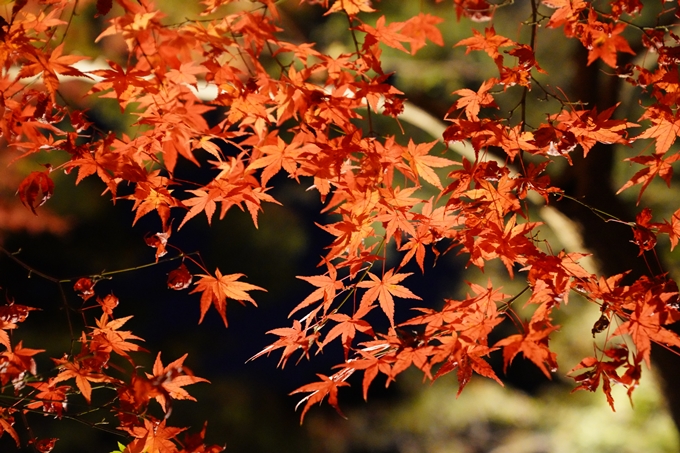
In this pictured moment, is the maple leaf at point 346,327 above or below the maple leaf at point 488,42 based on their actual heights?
below

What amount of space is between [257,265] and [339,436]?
Result: 7.00 ft

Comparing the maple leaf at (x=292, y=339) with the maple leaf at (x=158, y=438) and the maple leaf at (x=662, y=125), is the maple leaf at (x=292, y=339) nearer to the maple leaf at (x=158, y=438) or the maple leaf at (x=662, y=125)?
the maple leaf at (x=158, y=438)

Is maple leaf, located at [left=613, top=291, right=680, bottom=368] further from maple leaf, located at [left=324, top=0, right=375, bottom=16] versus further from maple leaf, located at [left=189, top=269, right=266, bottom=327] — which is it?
maple leaf, located at [left=324, top=0, right=375, bottom=16]

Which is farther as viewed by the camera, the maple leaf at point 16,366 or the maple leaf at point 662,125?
the maple leaf at point 662,125

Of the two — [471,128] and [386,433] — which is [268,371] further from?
[471,128]

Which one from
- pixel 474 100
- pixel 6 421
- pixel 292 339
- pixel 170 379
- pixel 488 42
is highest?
pixel 488 42

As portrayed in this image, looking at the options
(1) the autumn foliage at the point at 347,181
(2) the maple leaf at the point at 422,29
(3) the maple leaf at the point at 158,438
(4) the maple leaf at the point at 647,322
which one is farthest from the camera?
(2) the maple leaf at the point at 422,29

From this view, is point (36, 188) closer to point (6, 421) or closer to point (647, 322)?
point (6, 421)

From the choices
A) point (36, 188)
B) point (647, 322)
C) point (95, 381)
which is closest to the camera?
point (647, 322)

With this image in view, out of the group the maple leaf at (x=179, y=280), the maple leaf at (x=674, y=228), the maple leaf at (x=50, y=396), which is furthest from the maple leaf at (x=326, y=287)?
the maple leaf at (x=674, y=228)

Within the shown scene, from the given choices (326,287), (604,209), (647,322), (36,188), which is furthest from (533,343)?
(604,209)

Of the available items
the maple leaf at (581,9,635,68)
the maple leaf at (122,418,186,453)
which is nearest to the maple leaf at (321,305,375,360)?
the maple leaf at (122,418,186,453)

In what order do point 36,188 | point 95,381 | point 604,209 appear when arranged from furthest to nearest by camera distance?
point 604,209, point 95,381, point 36,188

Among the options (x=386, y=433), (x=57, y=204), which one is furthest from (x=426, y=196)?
(x=57, y=204)
